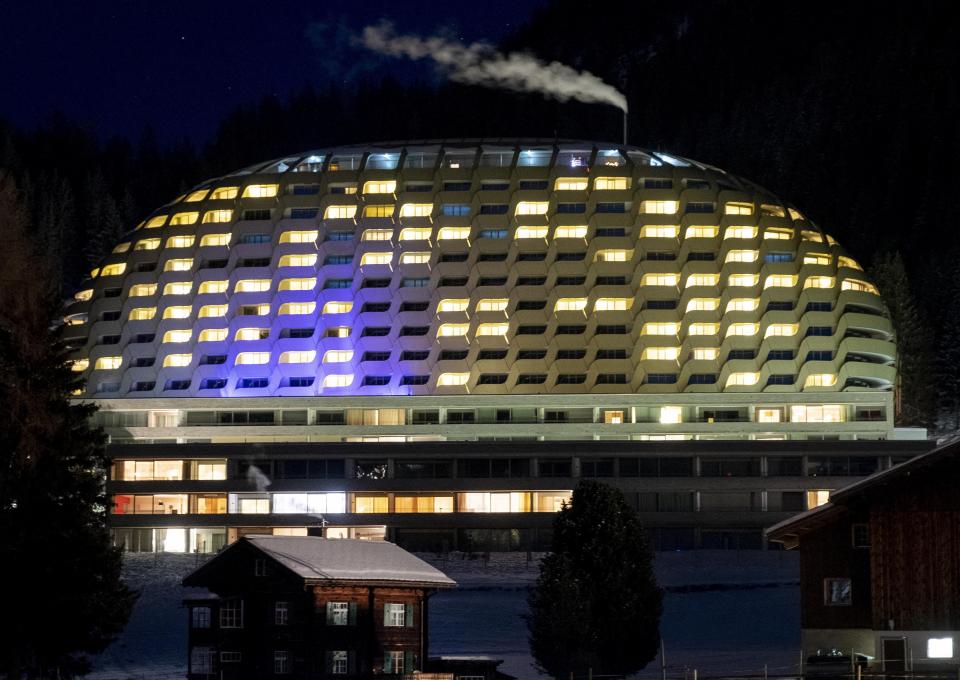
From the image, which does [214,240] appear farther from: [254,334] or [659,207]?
[659,207]

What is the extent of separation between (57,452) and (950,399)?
12412cm

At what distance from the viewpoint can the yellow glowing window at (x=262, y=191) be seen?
166500 millimetres

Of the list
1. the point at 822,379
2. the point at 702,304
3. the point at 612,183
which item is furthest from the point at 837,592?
the point at 612,183

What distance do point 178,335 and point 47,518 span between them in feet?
334

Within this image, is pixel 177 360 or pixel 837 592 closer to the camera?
pixel 837 592

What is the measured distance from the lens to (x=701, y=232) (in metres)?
160

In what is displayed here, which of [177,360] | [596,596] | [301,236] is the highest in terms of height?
[301,236]

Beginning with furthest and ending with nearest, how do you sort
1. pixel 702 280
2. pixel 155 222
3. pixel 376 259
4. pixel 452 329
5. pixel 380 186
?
pixel 155 222
pixel 380 186
pixel 376 259
pixel 702 280
pixel 452 329

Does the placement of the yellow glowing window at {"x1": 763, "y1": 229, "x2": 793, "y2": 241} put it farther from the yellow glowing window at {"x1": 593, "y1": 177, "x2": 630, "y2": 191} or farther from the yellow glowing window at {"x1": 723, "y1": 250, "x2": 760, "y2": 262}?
the yellow glowing window at {"x1": 593, "y1": 177, "x2": 630, "y2": 191}

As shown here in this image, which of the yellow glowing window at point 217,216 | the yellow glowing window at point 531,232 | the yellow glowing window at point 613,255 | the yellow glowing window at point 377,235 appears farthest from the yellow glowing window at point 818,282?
the yellow glowing window at point 217,216

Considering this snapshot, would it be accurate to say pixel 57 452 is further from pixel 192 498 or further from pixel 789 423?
pixel 789 423

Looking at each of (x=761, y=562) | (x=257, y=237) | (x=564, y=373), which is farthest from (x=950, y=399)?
(x=257, y=237)

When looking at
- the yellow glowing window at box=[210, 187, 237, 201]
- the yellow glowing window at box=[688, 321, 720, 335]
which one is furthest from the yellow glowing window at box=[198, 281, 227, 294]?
the yellow glowing window at box=[688, 321, 720, 335]

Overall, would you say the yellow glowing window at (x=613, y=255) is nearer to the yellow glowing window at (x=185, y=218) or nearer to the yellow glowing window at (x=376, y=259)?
the yellow glowing window at (x=376, y=259)
